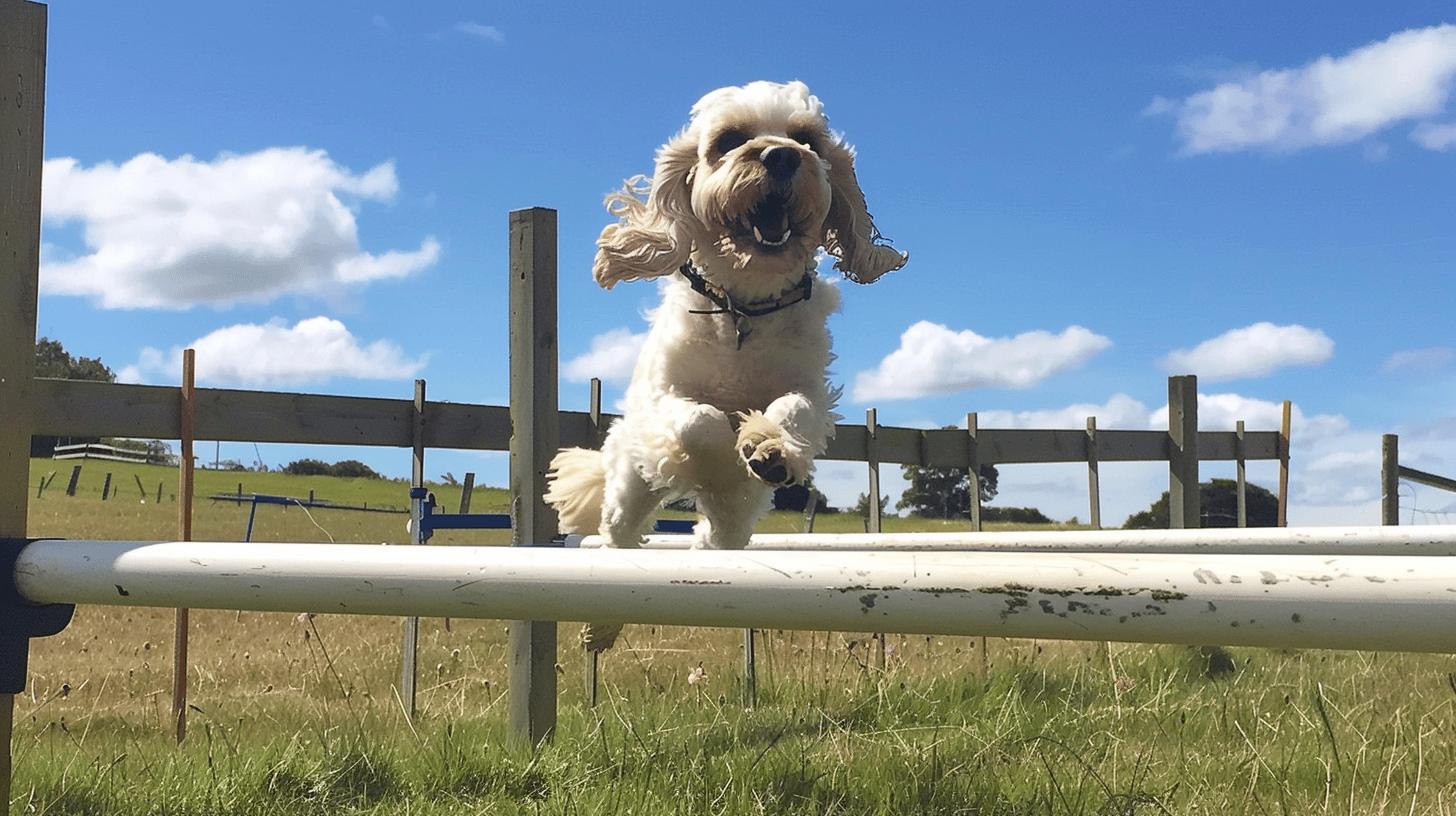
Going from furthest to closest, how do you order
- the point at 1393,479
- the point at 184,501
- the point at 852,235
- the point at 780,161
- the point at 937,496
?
the point at 937,496, the point at 1393,479, the point at 184,501, the point at 852,235, the point at 780,161

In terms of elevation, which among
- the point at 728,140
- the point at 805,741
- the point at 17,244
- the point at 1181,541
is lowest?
the point at 805,741

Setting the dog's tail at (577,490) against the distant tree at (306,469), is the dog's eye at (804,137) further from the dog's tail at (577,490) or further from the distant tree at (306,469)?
the distant tree at (306,469)

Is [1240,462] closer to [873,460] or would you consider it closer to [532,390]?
[873,460]

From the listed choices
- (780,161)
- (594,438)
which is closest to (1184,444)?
(594,438)

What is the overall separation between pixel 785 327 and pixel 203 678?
5.52 m

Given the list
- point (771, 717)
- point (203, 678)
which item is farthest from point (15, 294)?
point (203, 678)

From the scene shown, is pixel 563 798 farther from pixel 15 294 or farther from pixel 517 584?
pixel 15 294

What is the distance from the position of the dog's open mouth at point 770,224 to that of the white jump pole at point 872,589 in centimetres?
113

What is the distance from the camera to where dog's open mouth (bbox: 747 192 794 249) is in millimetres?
2848

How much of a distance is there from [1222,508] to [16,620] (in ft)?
65.2

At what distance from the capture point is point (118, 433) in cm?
595

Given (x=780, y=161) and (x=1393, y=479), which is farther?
(x=1393, y=479)

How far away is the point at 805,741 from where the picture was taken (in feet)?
12.4

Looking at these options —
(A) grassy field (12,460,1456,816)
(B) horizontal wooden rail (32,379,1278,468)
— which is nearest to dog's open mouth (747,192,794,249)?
(A) grassy field (12,460,1456,816)
